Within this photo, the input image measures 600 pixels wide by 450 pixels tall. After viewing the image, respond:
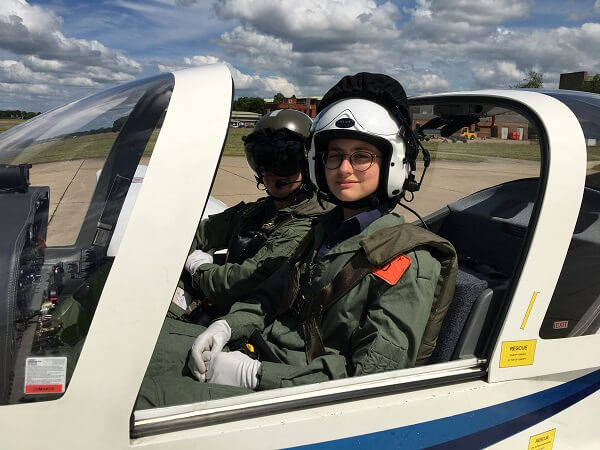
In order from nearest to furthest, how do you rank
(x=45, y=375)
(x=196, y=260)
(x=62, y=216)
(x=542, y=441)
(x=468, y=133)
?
1. (x=45, y=375)
2. (x=62, y=216)
3. (x=542, y=441)
4. (x=468, y=133)
5. (x=196, y=260)

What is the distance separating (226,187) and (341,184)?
7.45 meters

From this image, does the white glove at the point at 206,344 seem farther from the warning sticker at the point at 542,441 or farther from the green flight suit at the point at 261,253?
the warning sticker at the point at 542,441

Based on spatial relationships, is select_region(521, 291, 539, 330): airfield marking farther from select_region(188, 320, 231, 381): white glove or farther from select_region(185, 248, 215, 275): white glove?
select_region(185, 248, 215, 275): white glove

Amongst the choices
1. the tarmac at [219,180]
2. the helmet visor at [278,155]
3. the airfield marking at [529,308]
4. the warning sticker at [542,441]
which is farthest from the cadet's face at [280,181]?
the warning sticker at [542,441]

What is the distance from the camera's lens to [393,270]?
4.50 ft

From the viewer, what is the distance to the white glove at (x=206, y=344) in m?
1.42

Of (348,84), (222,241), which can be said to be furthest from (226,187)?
(348,84)

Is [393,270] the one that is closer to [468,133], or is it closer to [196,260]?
[468,133]

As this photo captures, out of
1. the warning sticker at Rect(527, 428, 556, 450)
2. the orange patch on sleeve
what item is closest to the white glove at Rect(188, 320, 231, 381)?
the orange patch on sleeve

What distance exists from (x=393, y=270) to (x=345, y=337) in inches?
10.3

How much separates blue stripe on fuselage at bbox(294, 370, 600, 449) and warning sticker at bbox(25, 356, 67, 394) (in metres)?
0.56

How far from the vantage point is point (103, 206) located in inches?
47.3

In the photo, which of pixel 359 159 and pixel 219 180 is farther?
pixel 219 180

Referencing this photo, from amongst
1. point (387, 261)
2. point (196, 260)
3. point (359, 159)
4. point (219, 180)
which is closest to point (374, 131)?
point (359, 159)
